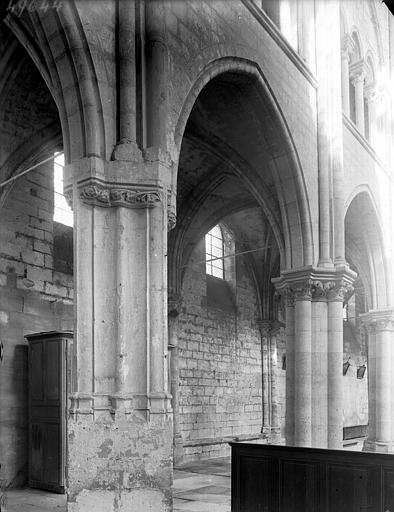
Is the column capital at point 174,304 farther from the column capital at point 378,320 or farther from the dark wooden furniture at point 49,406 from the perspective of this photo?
the dark wooden furniture at point 49,406

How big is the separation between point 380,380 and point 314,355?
4.93m

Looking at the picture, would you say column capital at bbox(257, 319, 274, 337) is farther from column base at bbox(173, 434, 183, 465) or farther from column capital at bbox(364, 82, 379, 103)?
column capital at bbox(364, 82, 379, 103)

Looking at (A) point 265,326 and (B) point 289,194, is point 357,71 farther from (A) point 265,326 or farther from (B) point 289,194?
(A) point 265,326

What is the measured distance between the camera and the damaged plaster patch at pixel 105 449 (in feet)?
20.2

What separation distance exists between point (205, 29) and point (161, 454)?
5130 millimetres

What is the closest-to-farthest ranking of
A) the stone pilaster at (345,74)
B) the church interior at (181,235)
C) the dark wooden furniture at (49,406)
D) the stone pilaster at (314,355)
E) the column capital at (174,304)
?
1. the church interior at (181,235)
2. the dark wooden furniture at (49,406)
3. the stone pilaster at (314,355)
4. the stone pilaster at (345,74)
5. the column capital at (174,304)

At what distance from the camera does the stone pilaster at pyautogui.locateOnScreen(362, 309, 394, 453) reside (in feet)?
48.9

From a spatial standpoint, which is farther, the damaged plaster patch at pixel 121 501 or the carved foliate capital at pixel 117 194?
the carved foliate capital at pixel 117 194

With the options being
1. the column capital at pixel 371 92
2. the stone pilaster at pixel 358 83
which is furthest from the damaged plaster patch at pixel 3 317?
the column capital at pixel 371 92

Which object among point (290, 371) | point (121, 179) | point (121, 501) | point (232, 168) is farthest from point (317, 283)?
point (121, 501)

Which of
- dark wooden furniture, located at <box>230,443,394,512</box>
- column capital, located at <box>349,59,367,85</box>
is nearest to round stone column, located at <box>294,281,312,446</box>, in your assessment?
dark wooden furniture, located at <box>230,443,394,512</box>

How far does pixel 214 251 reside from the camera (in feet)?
57.8

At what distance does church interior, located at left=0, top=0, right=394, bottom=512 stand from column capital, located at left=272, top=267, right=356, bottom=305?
2 centimetres

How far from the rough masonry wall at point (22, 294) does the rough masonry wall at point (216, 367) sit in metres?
4.97
